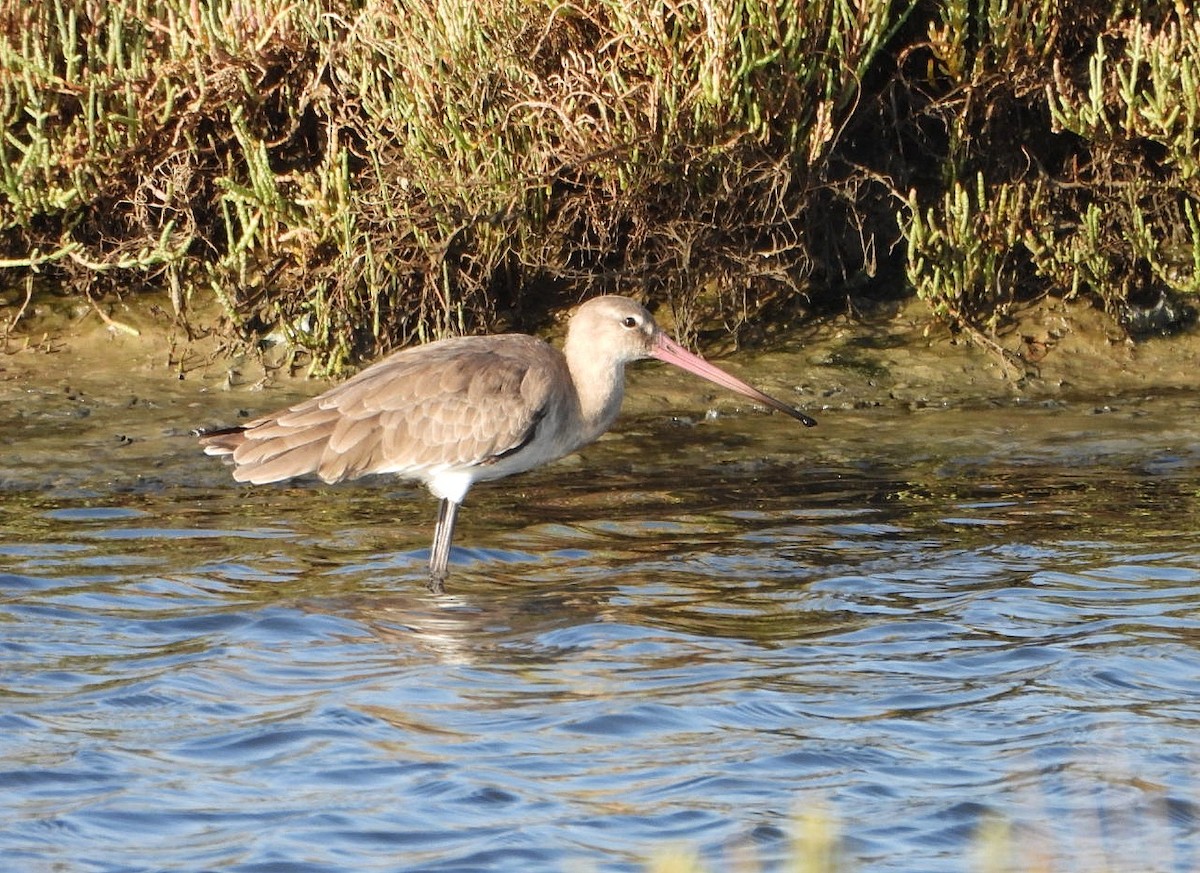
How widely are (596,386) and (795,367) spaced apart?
242 cm

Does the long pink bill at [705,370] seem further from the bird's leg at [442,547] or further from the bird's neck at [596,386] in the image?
the bird's leg at [442,547]

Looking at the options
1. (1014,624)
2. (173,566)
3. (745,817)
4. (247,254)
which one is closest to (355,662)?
(173,566)

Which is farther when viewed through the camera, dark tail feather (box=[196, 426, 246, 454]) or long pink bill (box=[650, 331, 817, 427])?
long pink bill (box=[650, 331, 817, 427])

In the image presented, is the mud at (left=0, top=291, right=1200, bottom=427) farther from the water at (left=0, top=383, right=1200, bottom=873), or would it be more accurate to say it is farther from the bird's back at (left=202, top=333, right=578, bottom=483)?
the bird's back at (left=202, top=333, right=578, bottom=483)

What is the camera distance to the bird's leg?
7.78 meters

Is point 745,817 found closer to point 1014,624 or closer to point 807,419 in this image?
point 1014,624

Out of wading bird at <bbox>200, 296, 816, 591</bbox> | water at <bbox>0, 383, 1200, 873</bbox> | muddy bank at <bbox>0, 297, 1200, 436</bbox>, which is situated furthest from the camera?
muddy bank at <bbox>0, 297, 1200, 436</bbox>

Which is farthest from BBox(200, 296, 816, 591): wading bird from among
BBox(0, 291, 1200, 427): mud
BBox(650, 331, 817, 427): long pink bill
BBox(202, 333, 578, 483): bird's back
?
BBox(0, 291, 1200, 427): mud

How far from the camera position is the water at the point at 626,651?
5.36m

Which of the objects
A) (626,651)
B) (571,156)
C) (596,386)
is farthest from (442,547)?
(571,156)

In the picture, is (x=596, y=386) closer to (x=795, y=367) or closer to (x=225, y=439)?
(x=225, y=439)

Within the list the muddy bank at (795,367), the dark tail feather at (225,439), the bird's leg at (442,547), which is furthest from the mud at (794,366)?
the bird's leg at (442,547)

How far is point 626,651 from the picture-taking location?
6898 millimetres

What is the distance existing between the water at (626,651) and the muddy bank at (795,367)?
197 millimetres
